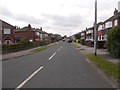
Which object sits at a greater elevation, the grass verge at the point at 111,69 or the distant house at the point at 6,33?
the distant house at the point at 6,33

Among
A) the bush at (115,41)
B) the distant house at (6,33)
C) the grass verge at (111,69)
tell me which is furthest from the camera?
the distant house at (6,33)

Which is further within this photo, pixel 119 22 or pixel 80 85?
pixel 119 22

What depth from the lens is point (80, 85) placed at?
5500 millimetres

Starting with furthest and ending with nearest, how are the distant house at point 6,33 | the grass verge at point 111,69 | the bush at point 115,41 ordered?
1. the distant house at point 6,33
2. the bush at point 115,41
3. the grass verge at point 111,69

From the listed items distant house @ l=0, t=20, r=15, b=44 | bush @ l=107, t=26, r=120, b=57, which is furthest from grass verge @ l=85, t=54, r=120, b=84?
distant house @ l=0, t=20, r=15, b=44

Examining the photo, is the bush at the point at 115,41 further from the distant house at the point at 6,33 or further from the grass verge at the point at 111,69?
the distant house at the point at 6,33

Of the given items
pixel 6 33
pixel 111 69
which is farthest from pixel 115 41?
pixel 6 33

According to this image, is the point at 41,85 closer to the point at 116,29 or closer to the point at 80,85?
the point at 80,85

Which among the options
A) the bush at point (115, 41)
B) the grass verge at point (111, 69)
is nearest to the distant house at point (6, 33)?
the bush at point (115, 41)

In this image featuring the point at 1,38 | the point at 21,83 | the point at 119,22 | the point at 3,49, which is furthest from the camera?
the point at 1,38

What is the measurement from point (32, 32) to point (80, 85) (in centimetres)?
5520

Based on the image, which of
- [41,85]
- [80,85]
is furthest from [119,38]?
[41,85]

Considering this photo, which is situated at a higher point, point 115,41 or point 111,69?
point 115,41

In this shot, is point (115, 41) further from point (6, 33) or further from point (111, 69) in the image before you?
point (6, 33)
